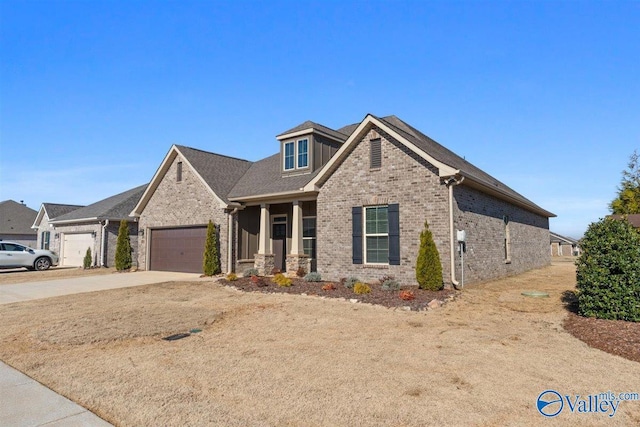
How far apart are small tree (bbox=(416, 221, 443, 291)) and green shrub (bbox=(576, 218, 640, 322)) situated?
3580 millimetres

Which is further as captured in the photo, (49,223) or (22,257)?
(49,223)

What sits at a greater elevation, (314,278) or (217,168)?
(217,168)

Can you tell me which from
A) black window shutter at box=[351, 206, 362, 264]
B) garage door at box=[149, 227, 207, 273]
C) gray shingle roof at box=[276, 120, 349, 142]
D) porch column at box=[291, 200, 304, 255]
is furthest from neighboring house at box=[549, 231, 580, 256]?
garage door at box=[149, 227, 207, 273]

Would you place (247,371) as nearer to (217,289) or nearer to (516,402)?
(516,402)

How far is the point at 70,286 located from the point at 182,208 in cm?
601

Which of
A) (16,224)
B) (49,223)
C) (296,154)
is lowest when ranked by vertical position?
(49,223)

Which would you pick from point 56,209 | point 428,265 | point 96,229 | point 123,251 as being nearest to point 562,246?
point 428,265

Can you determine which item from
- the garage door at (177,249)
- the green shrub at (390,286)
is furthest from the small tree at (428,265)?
the garage door at (177,249)

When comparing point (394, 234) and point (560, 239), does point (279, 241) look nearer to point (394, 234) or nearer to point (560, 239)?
point (394, 234)

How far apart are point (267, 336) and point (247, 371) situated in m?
1.89

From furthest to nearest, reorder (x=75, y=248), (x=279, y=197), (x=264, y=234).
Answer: (x=75, y=248), (x=264, y=234), (x=279, y=197)

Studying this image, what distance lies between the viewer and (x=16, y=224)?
39438 millimetres

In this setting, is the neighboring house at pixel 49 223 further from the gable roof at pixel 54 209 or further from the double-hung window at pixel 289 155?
the double-hung window at pixel 289 155

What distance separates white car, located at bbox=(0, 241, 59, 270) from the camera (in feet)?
69.6
